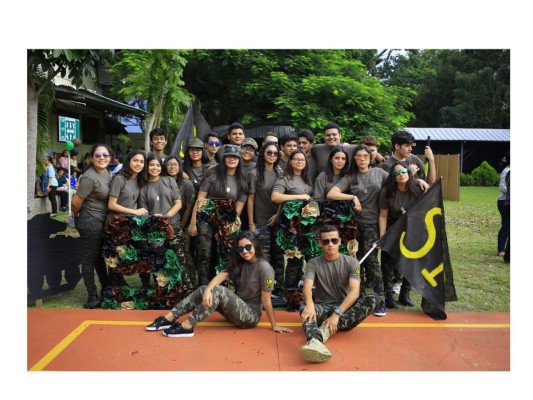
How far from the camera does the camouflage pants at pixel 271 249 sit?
5.86 meters

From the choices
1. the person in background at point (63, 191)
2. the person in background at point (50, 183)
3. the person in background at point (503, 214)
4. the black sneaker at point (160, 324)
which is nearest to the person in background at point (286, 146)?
the black sneaker at point (160, 324)

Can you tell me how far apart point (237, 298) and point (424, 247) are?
1963mm

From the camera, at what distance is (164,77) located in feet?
39.4

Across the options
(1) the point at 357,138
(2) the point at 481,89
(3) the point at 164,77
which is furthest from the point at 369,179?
(2) the point at 481,89

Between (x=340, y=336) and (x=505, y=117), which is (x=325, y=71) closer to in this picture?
(x=340, y=336)

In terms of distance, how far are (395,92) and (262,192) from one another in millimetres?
13290

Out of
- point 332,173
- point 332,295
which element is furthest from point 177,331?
point 332,173

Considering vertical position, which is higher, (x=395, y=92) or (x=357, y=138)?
(x=395, y=92)

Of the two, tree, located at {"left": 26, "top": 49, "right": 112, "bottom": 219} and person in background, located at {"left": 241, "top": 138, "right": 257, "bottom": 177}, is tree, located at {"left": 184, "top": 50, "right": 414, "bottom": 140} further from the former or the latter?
tree, located at {"left": 26, "top": 49, "right": 112, "bottom": 219}

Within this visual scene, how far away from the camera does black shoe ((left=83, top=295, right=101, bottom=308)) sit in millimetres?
5798

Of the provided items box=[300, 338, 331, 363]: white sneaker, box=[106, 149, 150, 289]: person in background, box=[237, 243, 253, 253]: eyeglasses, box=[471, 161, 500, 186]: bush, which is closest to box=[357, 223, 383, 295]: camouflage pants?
box=[237, 243, 253, 253]: eyeglasses

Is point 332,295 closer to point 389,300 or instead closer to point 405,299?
point 389,300

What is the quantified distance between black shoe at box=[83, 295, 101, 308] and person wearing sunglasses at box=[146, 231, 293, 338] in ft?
3.57

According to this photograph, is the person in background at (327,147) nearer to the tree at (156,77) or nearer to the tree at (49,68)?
the tree at (49,68)
